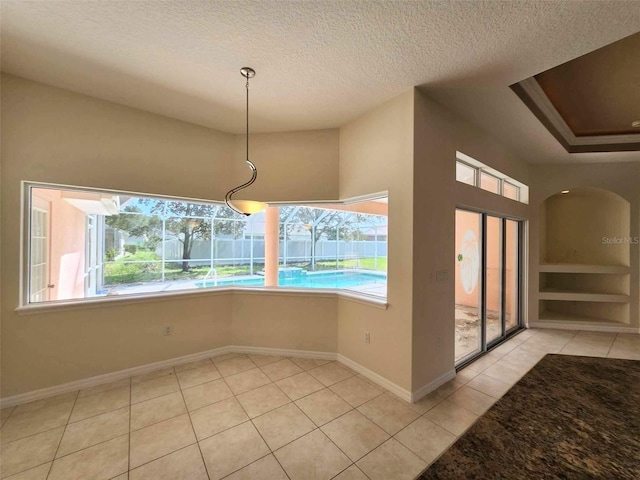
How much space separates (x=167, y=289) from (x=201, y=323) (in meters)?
0.63

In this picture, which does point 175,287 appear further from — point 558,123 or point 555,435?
point 558,123

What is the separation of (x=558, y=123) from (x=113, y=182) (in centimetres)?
577

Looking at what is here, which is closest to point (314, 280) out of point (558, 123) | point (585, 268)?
point (558, 123)

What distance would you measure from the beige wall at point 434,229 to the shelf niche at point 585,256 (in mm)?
3254

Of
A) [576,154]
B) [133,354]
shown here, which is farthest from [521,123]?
[133,354]

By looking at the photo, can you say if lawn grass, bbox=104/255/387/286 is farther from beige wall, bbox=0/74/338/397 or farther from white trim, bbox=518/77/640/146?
white trim, bbox=518/77/640/146

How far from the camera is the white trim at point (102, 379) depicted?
2.36 m

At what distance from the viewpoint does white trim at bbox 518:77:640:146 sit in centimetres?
262

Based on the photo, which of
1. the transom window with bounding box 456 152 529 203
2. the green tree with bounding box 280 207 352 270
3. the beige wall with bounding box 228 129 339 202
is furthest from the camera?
the green tree with bounding box 280 207 352 270

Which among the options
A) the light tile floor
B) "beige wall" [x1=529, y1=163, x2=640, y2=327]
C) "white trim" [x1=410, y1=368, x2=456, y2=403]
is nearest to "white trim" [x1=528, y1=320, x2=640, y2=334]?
"beige wall" [x1=529, y1=163, x2=640, y2=327]

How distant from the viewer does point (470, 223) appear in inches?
134

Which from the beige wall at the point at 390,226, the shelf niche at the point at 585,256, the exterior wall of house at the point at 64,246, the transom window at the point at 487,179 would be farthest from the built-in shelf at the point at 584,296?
the exterior wall of house at the point at 64,246

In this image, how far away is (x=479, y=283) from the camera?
338 centimetres

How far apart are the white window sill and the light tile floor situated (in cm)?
87
